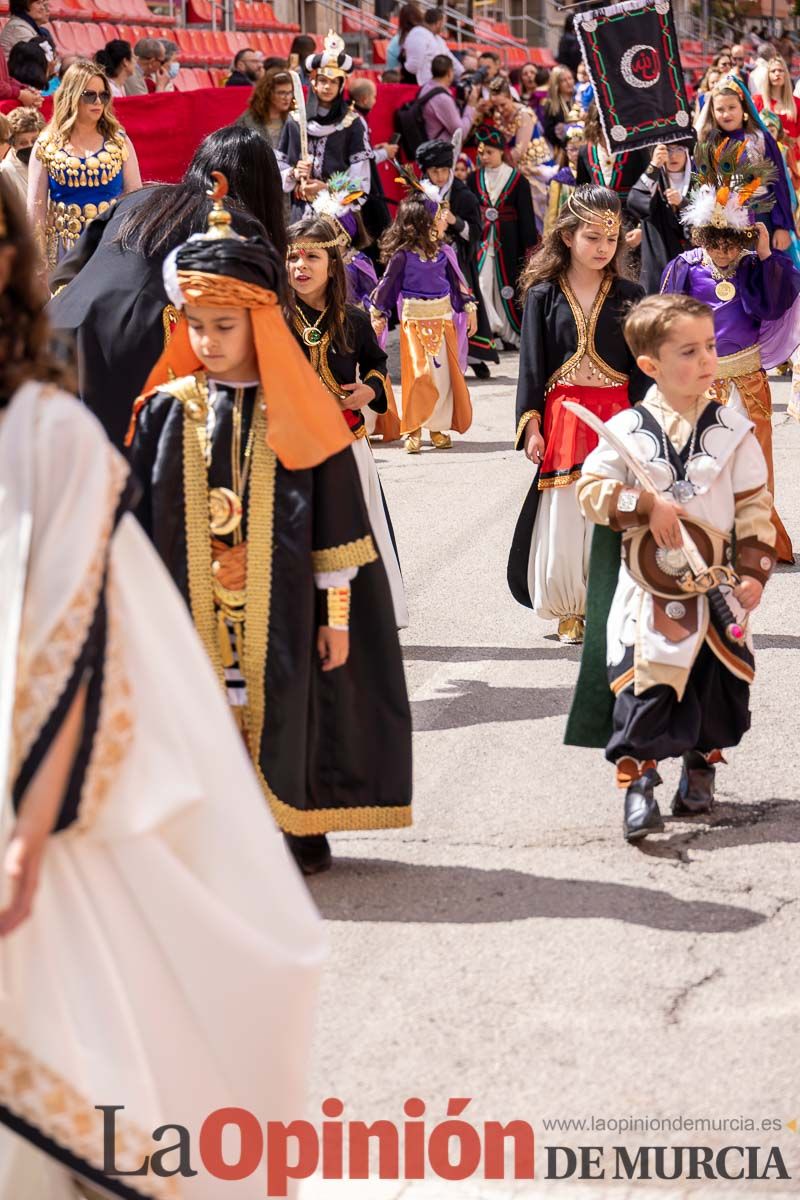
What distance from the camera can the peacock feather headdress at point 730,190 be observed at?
6883 millimetres

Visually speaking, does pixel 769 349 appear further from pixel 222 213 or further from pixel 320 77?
pixel 320 77

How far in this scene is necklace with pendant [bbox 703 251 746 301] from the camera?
279 inches

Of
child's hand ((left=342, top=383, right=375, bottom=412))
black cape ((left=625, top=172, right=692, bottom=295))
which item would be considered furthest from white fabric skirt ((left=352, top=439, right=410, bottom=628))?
black cape ((left=625, top=172, right=692, bottom=295))

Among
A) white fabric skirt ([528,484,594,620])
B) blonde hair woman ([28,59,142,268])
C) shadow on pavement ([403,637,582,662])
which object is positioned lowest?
shadow on pavement ([403,637,582,662])

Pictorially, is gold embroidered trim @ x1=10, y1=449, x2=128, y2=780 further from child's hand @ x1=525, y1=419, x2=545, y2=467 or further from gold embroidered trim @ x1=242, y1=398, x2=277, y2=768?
child's hand @ x1=525, y1=419, x2=545, y2=467

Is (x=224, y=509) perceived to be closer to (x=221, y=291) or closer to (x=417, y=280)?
(x=221, y=291)

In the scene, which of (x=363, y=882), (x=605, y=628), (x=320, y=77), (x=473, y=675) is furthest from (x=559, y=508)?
(x=320, y=77)

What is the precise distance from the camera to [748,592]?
451 centimetres

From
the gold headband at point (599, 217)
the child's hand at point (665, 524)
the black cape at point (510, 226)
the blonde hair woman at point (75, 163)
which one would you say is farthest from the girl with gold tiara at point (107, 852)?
the black cape at point (510, 226)

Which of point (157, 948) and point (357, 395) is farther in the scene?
point (357, 395)

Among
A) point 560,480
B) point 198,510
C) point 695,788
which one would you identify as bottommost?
point 695,788

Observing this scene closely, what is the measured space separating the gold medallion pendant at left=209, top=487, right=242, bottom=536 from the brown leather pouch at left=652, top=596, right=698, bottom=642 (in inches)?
46.2

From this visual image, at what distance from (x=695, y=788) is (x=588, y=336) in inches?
84.0

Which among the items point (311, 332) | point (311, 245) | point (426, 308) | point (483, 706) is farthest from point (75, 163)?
point (483, 706)
